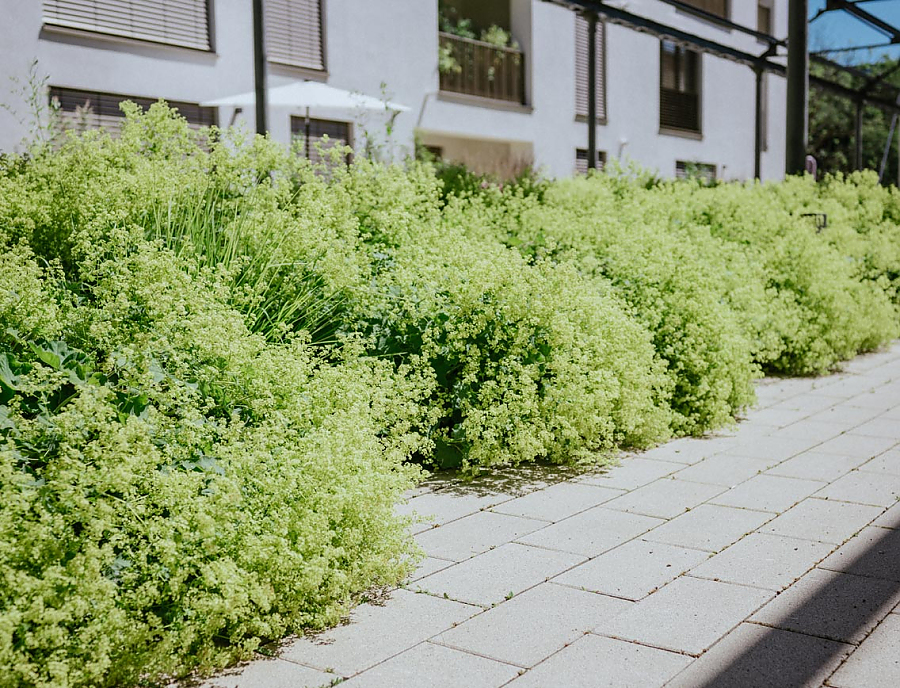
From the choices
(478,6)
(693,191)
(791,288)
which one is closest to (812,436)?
(791,288)

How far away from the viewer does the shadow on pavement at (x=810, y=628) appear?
2.76 m

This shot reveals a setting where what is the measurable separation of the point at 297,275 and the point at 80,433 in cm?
242

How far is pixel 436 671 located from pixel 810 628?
117 centimetres

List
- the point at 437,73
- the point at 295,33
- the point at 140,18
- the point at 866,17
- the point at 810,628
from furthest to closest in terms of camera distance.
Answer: the point at 437,73
the point at 866,17
the point at 295,33
the point at 140,18
the point at 810,628

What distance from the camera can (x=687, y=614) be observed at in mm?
3205

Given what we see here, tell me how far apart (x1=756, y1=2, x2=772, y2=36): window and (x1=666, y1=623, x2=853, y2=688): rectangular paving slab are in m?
32.2

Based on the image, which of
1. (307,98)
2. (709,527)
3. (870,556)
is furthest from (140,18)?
(870,556)

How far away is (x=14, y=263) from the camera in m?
4.05

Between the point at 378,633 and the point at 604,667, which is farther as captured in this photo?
the point at 378,633

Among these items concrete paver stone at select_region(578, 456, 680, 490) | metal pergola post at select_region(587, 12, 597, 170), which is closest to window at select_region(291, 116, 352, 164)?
metal pergola post at select_region(587, 12, 597, 170)

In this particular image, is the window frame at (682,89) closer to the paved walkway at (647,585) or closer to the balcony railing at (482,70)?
the balcony railing at (482,70)

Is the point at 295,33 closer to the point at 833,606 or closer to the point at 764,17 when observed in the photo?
the point at 833,606

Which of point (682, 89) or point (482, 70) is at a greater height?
point (682, 89)

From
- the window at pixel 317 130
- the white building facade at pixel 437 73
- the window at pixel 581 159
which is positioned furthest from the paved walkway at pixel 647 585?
the window at pixel 581 159
